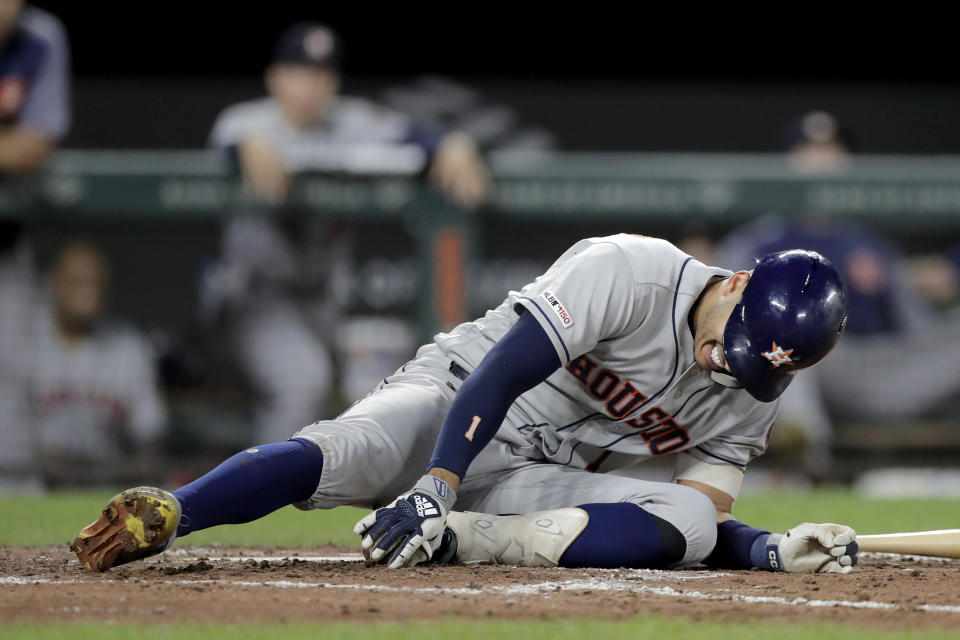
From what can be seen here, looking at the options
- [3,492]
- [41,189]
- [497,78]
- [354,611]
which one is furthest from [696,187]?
[354,611]

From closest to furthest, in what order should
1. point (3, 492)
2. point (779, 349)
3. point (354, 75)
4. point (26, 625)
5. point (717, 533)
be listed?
1. point (26, 625)
2. point (779, 349)
3. point (717, 533)
4. point (3, 492)
5. point (354, 75)

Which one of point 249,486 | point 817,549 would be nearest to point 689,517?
point 817,549

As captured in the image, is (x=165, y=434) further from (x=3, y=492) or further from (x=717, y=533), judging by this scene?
(x=717, y=533)

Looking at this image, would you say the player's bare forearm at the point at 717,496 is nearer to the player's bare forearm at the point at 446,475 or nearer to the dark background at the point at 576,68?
the player's bare forearm at the point at 446,475

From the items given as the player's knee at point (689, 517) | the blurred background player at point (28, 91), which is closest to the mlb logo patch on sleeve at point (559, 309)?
the player's knee at point (689, 517)

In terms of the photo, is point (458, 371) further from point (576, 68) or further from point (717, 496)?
point (576, 68)

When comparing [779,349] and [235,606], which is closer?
[235,606]

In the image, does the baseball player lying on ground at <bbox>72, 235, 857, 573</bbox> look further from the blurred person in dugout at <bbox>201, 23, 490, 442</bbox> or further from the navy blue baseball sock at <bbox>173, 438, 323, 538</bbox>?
the blurred person in dugout at <bbox>201, 23, 490, 442</bbox>
